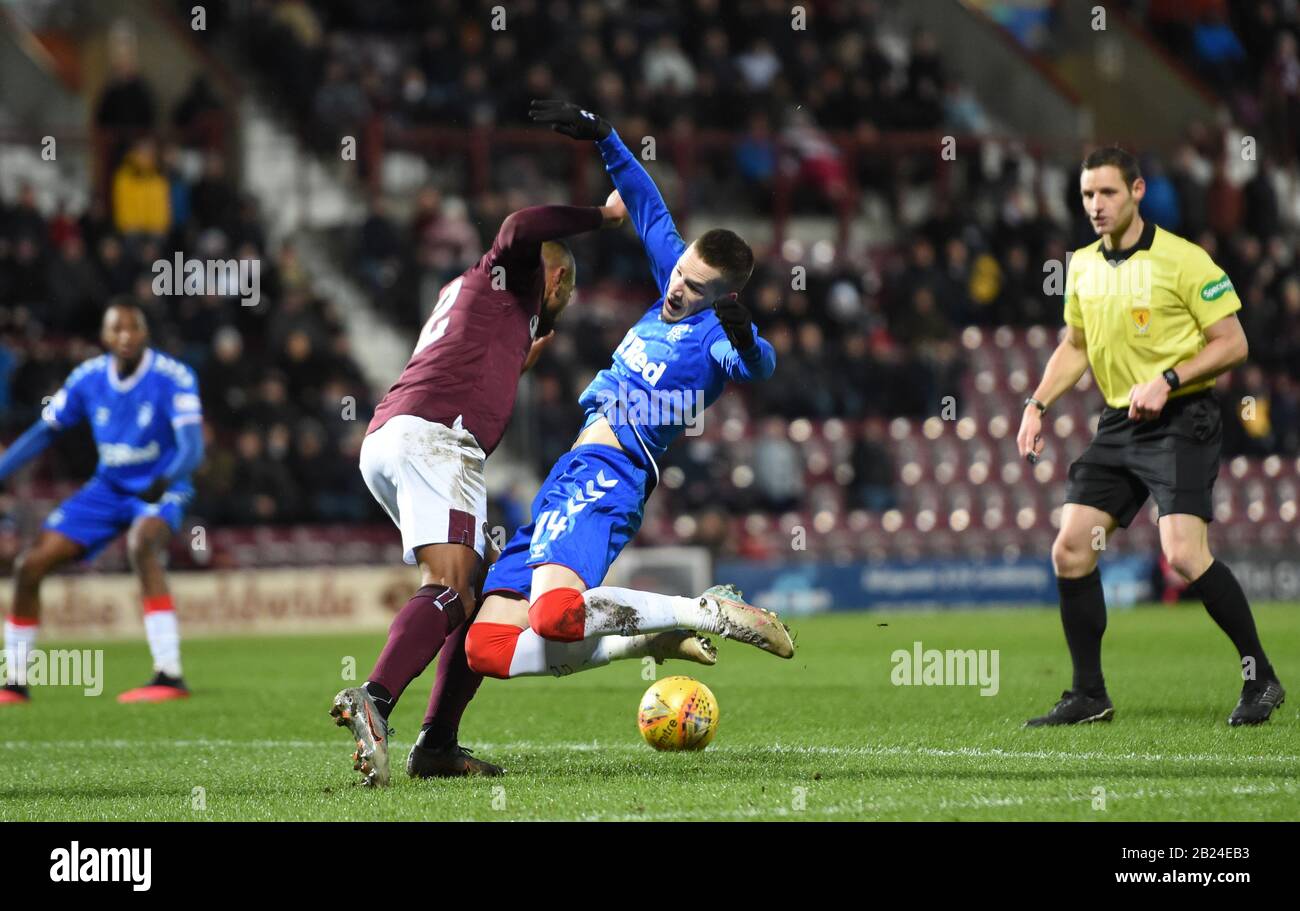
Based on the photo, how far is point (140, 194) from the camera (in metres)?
19.6

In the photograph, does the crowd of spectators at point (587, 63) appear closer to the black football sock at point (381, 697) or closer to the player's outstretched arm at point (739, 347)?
the player's outstretched arm at point (739, 347)

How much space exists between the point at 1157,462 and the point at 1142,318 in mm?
657

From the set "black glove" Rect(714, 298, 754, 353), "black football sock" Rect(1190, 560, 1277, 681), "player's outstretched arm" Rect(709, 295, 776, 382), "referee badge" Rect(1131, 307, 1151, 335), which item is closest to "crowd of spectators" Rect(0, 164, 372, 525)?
"referee badge" Rect(1131, 307, 1151, 335)

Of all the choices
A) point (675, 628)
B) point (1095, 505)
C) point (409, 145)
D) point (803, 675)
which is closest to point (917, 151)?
point (409, 145)

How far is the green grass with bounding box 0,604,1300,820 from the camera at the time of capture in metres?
6.00

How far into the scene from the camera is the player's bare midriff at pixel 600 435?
7.32 m

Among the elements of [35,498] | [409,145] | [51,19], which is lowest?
[35,498]

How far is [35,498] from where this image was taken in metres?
17.5

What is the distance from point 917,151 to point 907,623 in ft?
29.4

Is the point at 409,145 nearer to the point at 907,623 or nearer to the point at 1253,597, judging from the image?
the point at 907,623

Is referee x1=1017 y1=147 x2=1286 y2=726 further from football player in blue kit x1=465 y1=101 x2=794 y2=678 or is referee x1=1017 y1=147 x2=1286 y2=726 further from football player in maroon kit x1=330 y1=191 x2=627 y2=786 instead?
football player in maroon kit x1=330 y1=191 x2=627 y2=786

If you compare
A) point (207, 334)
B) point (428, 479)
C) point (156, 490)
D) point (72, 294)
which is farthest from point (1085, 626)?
point (72, 294)

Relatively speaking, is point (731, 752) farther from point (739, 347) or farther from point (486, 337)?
point (486, 337)

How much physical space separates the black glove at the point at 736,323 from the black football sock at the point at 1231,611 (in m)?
2.75
